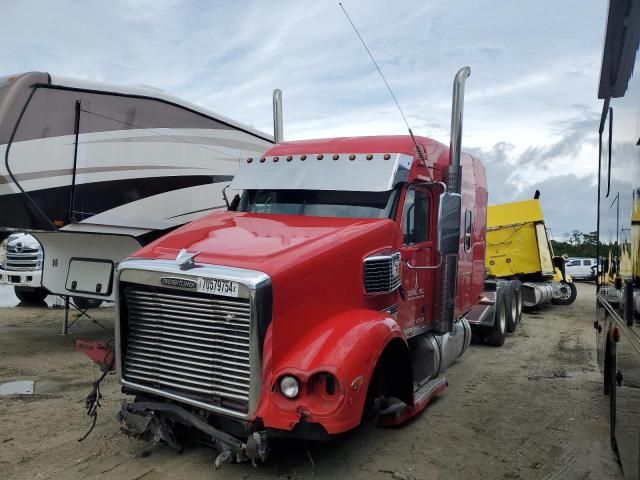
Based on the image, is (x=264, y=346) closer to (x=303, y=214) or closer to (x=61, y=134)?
(x=303, y=214)

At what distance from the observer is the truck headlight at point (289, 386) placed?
4008mm

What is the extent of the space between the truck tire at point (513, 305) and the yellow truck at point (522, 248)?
2317mm

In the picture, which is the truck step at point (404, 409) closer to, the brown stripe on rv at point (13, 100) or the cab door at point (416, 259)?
the cab door at point (416, 259)

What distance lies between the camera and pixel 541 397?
23.0 feet

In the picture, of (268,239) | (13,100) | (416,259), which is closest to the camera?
(268,239)

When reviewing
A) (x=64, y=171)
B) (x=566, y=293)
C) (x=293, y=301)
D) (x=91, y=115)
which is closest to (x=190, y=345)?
(x=293, y=301)

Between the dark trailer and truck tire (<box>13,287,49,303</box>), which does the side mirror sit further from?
truck tire (<box>13,287,49,303</box>)

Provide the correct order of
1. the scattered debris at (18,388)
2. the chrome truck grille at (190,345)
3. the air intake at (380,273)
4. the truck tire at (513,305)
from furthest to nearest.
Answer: the truck tire at (513,305), the scattered debris at (18,388), the air intake at (380,273), the chrome truck grille at (190,345)

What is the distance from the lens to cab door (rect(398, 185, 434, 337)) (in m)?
5.75

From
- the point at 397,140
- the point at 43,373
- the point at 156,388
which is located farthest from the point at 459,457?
the point at 43,373

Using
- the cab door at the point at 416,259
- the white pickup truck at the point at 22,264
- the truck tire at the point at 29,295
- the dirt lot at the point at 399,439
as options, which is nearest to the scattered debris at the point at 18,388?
the dirt lot at the point at 399,439

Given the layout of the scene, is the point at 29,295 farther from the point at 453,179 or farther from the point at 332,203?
the point at 453,179

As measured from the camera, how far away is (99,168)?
25.9 feet

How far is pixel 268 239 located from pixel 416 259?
187cm
